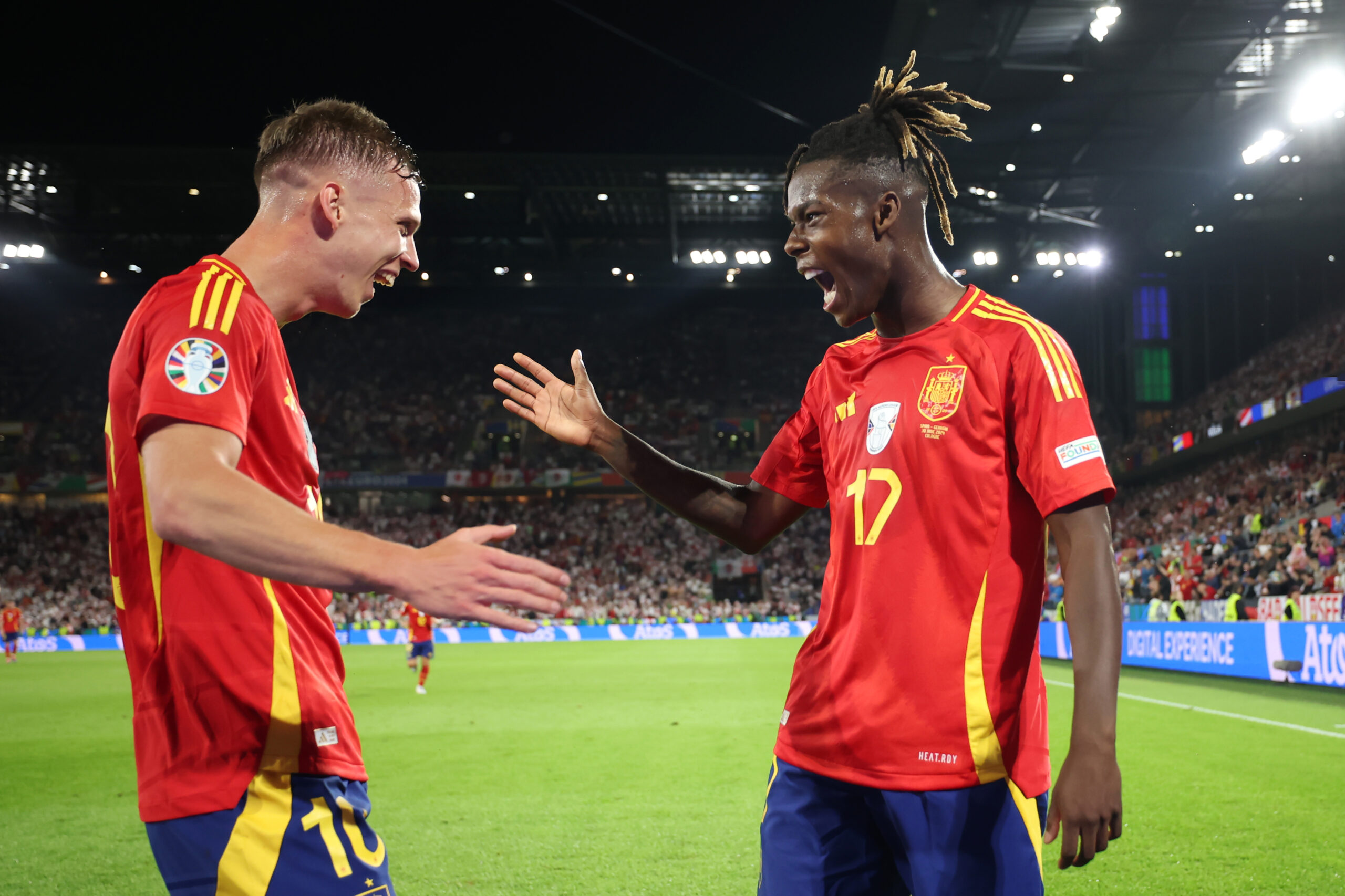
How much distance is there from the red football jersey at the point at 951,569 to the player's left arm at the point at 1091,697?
11 cm

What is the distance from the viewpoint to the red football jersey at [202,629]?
1.83 metres

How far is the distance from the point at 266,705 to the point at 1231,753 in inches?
377

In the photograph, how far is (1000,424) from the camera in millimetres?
2355

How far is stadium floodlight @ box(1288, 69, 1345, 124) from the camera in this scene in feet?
68.1

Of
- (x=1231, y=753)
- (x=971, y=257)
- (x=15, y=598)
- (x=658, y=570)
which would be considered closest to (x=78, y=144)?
(x=15, y=598)

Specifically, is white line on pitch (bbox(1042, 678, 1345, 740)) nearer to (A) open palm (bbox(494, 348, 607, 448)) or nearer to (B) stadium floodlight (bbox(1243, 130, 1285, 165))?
(A) open palm (bbox(494, 348, 607, 448))

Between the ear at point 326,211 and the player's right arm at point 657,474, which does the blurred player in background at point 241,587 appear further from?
the player's right arm at point 657,474

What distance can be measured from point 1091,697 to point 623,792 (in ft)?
20.4

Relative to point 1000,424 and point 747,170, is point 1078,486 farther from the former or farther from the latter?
point 747,170

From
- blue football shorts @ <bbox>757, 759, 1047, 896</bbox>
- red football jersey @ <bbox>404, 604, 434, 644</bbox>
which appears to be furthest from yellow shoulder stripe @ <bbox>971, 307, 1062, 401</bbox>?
red football jersey @ <bbox>404, 604, 434, 644</bbox>

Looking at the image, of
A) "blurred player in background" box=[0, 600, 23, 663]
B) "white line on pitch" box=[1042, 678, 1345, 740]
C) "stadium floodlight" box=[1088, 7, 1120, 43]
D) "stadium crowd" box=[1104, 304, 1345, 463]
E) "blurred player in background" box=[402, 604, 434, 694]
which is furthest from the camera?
"stadium crowd" box=[1104, 304, 1345, 463]

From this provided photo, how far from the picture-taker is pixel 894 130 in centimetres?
274

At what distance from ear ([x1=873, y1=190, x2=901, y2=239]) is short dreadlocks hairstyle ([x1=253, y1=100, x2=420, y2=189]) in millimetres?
1266

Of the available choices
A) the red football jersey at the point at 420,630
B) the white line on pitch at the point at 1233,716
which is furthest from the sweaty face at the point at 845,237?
the red football jersey at the point at 420,630
